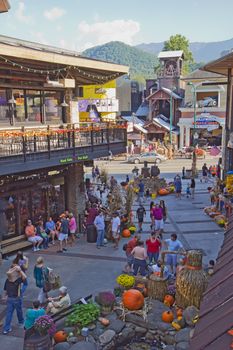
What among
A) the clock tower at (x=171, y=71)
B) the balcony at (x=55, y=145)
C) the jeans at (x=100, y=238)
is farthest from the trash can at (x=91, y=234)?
the clock tower at (x=171, y=71)

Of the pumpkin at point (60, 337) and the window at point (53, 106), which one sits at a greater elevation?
the window at point (53, 106)

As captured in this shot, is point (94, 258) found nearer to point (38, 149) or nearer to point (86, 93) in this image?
point (38, 149)

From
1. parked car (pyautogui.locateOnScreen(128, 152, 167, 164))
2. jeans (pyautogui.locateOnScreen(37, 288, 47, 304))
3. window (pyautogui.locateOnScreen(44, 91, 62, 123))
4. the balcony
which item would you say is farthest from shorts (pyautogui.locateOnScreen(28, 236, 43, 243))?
parked car (pyautogui.locateOnScreen(128, 152, 167, 164))

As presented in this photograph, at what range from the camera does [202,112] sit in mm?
52219

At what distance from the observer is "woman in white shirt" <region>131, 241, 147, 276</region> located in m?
12.1

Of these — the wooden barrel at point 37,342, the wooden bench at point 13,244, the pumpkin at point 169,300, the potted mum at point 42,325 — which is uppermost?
the potted mum at point 42,325

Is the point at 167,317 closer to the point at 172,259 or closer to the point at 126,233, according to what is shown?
the point at 172,259

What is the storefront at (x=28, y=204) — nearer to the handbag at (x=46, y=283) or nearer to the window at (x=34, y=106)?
the window at (x=34, y=106)

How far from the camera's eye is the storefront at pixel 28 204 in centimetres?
1602

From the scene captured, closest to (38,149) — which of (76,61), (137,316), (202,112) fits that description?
(76,61)

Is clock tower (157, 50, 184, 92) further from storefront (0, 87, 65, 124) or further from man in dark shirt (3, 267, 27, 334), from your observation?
man in dark shirt (3, 267, 27, 334)

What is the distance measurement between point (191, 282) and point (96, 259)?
5800mm

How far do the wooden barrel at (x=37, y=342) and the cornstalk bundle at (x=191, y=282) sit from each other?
368 cm

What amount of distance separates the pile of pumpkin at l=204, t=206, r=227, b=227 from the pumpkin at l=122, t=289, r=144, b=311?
10.4 m
